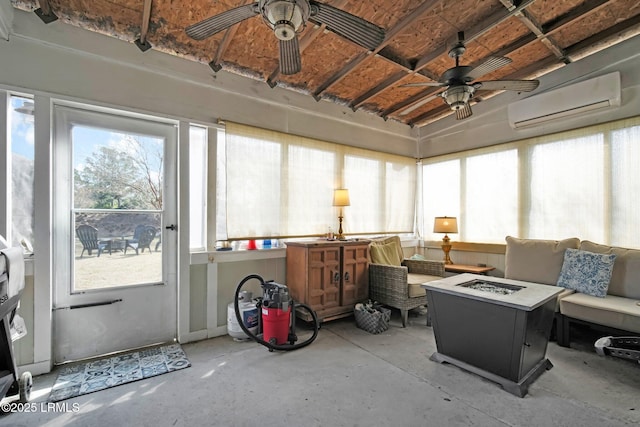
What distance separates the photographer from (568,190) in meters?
3.50

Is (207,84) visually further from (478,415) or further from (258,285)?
(478,415)

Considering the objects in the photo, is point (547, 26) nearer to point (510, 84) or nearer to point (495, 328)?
point (510, 84)

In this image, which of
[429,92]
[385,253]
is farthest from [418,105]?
[385,253]

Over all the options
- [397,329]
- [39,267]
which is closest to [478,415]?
[397,329]

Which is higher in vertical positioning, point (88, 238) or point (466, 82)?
point (466, 82)

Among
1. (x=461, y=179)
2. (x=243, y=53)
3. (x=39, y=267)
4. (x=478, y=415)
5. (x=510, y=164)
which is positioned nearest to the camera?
(x=478, y=415)

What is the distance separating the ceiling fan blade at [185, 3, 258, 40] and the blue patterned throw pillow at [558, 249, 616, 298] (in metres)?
3.77

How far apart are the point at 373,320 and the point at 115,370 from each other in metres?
2.39

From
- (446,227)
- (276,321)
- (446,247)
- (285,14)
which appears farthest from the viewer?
(446,247)

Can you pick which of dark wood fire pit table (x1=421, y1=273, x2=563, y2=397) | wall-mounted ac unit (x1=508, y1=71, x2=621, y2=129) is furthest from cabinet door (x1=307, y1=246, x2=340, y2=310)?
wall-mounted ac unit (x1=508, y1=71, x2=621, y2=129)

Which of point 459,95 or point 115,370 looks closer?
point 115,370

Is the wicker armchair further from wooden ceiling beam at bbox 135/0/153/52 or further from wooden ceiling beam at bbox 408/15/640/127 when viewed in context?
wooden ceiling beam at bbox 135/0/153/52

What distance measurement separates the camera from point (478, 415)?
73.1 inches

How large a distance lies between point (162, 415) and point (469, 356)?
7.36 ft
